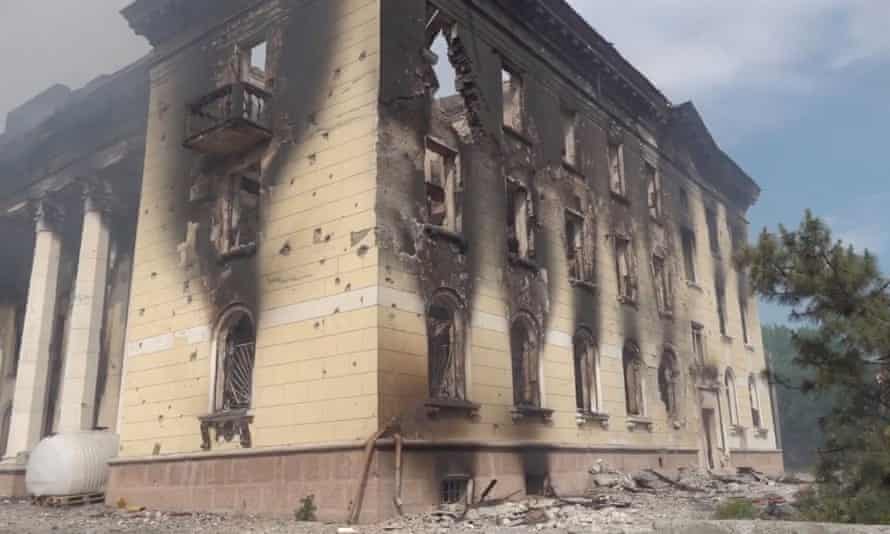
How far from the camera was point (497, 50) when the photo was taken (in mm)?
18141

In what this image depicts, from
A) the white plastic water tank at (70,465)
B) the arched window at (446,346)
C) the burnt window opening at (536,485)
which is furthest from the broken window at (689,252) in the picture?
the white plastic water tank at (70,465)

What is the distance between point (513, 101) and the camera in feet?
62.0

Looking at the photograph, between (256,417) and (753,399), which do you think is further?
(753,399)

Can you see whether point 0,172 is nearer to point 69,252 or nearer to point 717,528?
point 69,252

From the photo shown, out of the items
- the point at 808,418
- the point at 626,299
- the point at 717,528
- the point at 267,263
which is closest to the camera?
the point at 717,528

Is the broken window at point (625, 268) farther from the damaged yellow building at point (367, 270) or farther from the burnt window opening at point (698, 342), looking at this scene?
the burnt window opening at point (698, 342)

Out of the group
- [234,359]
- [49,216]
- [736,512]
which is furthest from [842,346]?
[49,216]

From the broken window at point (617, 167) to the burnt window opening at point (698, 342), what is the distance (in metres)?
5.75

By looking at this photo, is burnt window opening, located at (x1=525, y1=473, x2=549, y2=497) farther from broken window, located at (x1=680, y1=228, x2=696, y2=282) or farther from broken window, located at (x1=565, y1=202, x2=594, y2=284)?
broken window, located at (x1=680, y1=228, x2=696, y2=282)

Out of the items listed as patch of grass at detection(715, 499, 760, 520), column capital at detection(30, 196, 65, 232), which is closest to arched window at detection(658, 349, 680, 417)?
patch of grass at detection(715, 499, 760, 520)

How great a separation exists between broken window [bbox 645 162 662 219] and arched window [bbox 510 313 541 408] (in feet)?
30.9

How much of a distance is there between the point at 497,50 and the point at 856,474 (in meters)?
12.2

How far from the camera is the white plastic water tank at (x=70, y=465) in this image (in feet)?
55.6

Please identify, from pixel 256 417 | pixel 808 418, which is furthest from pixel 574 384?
pixel 808 418
